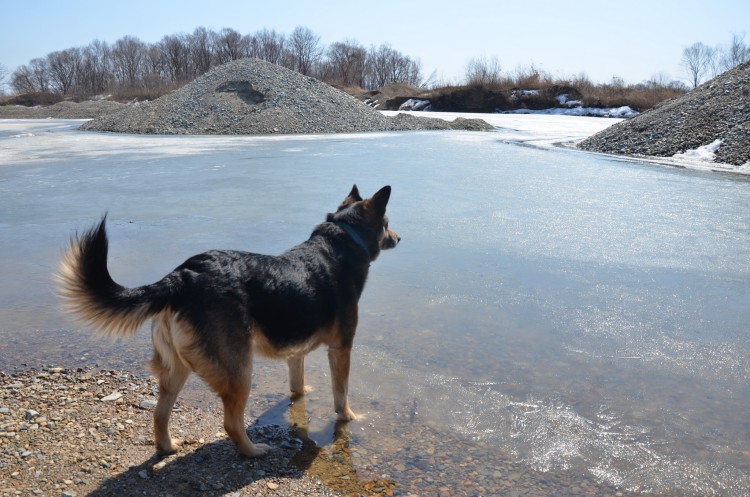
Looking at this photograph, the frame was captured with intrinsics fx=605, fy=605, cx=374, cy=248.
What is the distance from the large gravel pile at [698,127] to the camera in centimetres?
1796

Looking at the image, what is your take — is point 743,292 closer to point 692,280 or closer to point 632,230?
point 692,280

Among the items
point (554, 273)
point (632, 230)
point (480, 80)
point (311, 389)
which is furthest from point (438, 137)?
point (480, 80)

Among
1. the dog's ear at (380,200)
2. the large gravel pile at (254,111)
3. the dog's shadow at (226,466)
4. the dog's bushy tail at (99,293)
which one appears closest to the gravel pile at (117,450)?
the dog's shadow at (226,466)

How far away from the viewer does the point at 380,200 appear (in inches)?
179

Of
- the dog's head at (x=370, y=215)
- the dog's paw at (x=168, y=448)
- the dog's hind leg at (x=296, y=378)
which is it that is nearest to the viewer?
the dog's paw at (x=168, y=448)

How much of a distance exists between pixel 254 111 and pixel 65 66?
343ft

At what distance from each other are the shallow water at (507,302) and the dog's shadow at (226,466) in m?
0.14

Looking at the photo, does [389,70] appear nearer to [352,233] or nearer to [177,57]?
[177,57]

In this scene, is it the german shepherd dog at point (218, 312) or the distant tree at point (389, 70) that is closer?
the german shepherd dog at point (218, 312)

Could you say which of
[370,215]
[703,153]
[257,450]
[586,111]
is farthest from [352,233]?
[586,111]

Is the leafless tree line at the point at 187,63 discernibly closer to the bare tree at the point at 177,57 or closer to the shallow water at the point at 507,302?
the bare tree at the point at 177,57

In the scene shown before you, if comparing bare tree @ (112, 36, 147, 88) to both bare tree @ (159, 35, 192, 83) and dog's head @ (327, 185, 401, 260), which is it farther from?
dog's head @ (327, 185, 401, 260)

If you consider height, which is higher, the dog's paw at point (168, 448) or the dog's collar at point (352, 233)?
the dog's collar at point (352, 233)

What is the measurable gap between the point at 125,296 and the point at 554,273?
5.11 metres
